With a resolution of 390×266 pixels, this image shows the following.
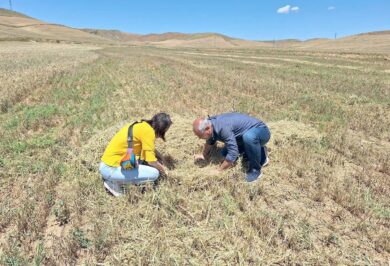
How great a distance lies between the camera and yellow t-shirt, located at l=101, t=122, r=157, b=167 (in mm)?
5102

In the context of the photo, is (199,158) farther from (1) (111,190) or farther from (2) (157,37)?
(2) (157,37)

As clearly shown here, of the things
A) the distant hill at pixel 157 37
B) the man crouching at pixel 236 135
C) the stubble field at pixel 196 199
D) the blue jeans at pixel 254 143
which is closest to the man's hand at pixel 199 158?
the stubble field at pixel 196 199

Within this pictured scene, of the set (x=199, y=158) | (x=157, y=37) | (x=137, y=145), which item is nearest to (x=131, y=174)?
(x=137, y=145)

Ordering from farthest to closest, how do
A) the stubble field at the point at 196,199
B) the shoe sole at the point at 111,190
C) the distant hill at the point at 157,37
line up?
the distant hill at the point at 157,37
the shoe sole at the point at 111,190
the stubble field at the point at 196,199

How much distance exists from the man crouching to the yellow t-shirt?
80 cm

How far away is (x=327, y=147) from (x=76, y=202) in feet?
16.4

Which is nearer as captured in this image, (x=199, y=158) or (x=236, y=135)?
(x=236, y=135)

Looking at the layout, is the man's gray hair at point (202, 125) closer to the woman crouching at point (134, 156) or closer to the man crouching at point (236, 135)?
the man crouching at point (236, 135)

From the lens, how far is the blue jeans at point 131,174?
17.3 ft

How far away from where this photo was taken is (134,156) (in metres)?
5.11

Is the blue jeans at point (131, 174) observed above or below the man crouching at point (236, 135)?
below

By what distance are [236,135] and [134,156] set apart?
1.74 m

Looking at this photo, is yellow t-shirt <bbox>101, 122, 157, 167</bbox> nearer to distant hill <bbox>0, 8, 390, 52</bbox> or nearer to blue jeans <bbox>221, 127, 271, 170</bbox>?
blue jeans <bbox>221, 127, 271, 170</bbox>

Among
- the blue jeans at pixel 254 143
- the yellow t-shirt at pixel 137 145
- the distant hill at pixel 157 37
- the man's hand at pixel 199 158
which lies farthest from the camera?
the distant hill at pixel 157 37
